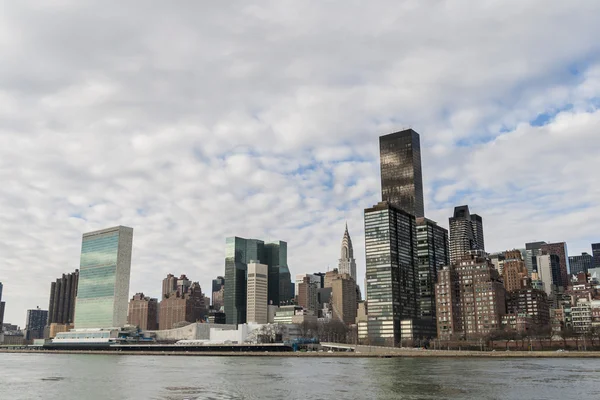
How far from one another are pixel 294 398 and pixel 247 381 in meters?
31.1

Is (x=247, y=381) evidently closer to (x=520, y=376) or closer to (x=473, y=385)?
(x=473, y=385)

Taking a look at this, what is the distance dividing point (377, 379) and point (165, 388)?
40767 mm

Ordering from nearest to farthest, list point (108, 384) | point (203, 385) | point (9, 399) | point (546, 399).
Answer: point (546, 399) → point (9, 399) → point (203, 385) → point (108, 384)

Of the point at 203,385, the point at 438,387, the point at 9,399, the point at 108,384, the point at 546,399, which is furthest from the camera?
the point at 108,384

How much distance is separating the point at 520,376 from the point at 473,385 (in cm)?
2234

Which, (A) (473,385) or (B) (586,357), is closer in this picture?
(A) (473,385)

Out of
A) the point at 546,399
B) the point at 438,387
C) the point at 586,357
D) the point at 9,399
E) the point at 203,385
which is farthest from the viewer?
the point at 586,357

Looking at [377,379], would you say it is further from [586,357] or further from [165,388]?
[586,357]

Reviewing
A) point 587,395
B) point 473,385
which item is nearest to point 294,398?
point 473,385

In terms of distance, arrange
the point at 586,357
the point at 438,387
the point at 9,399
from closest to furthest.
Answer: the point at 9,399, the point at 438,387, the point at 586,357

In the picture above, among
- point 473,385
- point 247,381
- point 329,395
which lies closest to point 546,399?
point 473,385

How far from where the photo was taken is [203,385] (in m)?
104

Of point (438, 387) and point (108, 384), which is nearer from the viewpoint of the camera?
point (438, 387)

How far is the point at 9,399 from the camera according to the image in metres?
86.8
